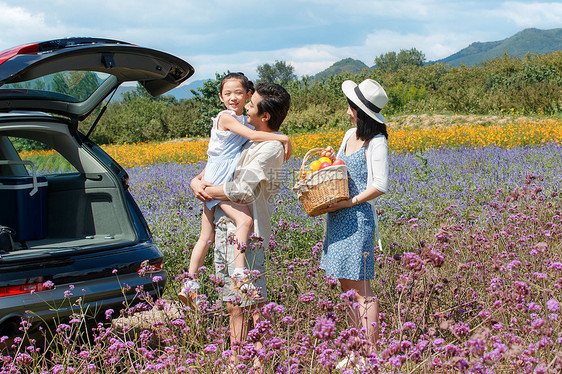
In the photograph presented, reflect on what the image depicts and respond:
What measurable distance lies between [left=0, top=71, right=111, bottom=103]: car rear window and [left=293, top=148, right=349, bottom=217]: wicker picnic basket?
5.45ft

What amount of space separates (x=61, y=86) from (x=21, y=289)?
1487 mm

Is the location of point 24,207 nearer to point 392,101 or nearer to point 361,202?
point 361,202

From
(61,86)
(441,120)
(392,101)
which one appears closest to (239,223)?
(61,86)

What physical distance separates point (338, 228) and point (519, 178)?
14.1ft

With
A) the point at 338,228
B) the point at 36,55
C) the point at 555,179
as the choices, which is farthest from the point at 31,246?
the point at 555,179

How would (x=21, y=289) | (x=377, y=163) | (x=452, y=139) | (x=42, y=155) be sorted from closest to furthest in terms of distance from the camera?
(x=21, y=289) < (x=377, y=163) < (x=42, y=155) < (x=452, y=139)

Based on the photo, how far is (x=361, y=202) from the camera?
3.35 m

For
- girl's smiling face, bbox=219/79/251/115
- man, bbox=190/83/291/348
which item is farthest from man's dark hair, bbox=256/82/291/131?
girl's smiling face, bbox=219/79/251/115

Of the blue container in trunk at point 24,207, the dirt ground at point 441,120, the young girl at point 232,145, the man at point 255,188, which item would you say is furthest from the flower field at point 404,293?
the dirt ground at point 441,120

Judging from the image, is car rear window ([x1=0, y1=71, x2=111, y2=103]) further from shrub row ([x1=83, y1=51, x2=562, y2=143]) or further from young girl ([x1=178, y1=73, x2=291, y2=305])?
shrub row ([x1=83, y1=51, x2=562, y2=143])

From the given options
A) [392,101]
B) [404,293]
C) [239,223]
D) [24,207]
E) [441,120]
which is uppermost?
[392,101]

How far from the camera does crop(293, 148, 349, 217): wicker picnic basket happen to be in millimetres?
3160

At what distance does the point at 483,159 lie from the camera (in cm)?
852

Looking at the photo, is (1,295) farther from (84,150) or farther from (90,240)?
(84,150)
